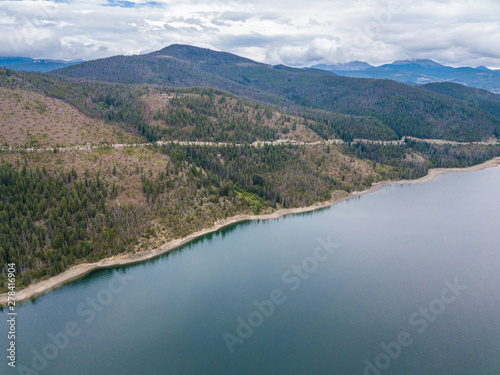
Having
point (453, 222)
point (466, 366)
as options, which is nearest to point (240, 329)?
point (466, 366)

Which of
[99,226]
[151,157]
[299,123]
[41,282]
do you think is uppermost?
[299,123]

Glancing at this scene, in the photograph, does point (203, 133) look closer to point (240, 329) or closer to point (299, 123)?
point (299, 123)

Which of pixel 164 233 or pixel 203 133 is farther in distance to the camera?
pixel 203 133

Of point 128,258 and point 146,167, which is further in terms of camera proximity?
point 146,167

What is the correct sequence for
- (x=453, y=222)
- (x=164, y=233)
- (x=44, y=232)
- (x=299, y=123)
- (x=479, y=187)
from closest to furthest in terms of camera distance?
(x=44, y=232) → (x=164, y=233) → (x=453, y=222) → (x=479, y=187) → (x=299, y=123)

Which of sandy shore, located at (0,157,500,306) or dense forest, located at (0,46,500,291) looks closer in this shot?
sandy shore, located at (0,157,500,306)

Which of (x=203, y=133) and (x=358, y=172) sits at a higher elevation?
(x=203, y=133)

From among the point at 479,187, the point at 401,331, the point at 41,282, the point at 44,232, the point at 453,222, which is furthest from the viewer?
the point at 479,187

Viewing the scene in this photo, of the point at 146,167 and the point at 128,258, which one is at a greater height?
the point at 146,167

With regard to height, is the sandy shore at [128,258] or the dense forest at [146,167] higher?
the dense forest at [146,167]

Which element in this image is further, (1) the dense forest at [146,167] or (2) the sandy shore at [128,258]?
(1) the dense forest at [146,167]

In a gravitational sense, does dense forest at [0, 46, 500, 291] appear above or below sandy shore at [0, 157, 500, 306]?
above
